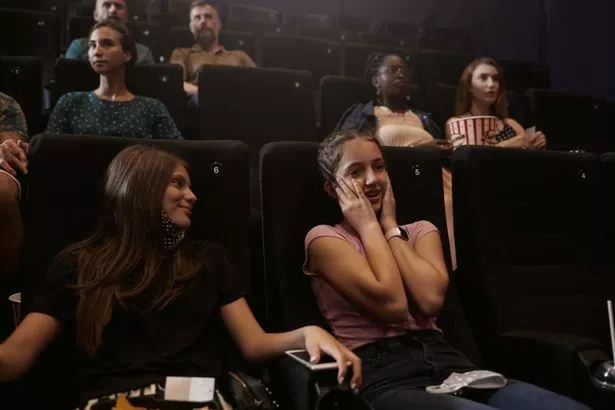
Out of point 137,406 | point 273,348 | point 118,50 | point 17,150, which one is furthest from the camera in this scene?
point 118,50

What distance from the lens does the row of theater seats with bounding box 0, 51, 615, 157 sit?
2240mm

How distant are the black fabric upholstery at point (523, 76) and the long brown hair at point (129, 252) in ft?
10.4

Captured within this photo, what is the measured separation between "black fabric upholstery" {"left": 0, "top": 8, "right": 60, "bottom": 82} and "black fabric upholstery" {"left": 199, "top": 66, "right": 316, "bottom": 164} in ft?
3.75

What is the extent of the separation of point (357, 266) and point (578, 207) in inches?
28.8

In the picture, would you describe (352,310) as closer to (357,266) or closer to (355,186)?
(357,266)

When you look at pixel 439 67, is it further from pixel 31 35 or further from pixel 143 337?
pixel 143 337

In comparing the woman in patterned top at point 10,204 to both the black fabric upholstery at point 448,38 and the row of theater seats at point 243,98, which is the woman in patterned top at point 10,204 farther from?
the black fabric upholstery at point 448,38

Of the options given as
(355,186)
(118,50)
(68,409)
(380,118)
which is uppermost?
(118,50)

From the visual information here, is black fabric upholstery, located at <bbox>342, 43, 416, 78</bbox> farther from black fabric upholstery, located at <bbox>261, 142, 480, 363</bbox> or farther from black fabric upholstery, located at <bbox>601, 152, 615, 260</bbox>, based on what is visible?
black fabric upholstery, located at <bbox>261, 142, 480, 363</bbox>

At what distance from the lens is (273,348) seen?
1.16 meters

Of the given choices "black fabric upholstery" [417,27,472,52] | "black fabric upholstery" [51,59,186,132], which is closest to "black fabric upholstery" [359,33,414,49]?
"black fabric upholstery" [417,27,472,52]

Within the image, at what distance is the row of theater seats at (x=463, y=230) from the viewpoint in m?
1.28

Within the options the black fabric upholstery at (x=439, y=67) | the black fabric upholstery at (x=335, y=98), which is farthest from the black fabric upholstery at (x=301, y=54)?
the black fabric upholstery at (x=335, y=98)

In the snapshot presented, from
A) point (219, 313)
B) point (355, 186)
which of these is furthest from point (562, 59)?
point (219, 313)
